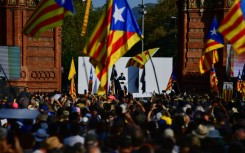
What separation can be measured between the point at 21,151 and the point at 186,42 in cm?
3313

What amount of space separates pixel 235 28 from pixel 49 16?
14.2ft

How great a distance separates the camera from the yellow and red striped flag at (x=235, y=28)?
20.7 m

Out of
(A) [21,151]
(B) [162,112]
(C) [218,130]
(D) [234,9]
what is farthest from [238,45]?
(A) [21,151]

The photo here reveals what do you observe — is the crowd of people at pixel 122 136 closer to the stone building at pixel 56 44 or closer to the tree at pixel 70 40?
the stone building at pixel 56 44

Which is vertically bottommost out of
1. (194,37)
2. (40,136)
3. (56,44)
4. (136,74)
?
(136,74)

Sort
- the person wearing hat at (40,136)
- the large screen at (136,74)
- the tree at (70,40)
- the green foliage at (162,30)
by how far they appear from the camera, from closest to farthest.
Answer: the person wearing hat at (40,136) → the large screen at (136,74) → the tree at (70,40) → the green foliage at (162,30)

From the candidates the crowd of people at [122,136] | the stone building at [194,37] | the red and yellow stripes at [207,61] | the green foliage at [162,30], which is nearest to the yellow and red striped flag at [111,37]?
the crowd of people at [122,136]

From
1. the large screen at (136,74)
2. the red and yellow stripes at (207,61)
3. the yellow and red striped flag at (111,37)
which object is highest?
the yellow and red striped flag at (111,37)

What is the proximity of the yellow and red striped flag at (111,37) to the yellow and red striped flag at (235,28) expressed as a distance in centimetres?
280

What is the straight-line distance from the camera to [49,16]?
22.0m

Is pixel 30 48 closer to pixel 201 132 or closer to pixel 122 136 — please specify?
pixel 201 132

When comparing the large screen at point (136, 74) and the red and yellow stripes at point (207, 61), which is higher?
the red and yellow stripes at point (207, 61)

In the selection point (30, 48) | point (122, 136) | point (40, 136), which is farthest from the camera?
point (30, 48)

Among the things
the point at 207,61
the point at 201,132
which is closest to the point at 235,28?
the point at 201,132
